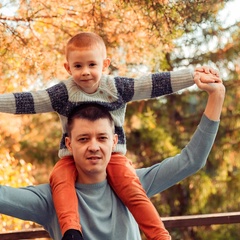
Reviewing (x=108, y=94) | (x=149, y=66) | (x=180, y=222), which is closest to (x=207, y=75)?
(x=108, y=94)

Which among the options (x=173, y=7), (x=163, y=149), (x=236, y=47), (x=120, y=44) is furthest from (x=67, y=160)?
(x=163, y=149)

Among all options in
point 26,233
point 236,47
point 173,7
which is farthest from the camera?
point 236,47

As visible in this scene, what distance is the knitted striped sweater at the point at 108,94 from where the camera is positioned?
1.73 metres

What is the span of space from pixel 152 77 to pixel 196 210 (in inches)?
250

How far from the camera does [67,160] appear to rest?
5.87 feet

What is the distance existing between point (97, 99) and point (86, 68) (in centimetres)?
9

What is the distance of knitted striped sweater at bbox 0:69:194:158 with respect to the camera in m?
1.73

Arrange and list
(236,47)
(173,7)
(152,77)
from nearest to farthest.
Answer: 1. (152,77)
2. (173,7)
3. (236,47)

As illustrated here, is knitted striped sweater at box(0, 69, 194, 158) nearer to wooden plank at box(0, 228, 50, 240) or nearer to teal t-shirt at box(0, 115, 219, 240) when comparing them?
teal t-shirt at box(0, 115, 219, 240)

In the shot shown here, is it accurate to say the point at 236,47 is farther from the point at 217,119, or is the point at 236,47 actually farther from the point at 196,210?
the point at 217,119

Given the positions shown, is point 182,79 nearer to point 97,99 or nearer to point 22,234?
point 97,99

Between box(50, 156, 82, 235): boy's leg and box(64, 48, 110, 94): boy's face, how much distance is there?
224mm

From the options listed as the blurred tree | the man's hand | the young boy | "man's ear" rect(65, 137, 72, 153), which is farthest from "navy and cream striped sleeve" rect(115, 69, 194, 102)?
the blurred tree

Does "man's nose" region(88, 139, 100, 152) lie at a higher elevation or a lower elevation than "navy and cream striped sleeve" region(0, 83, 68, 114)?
lower
